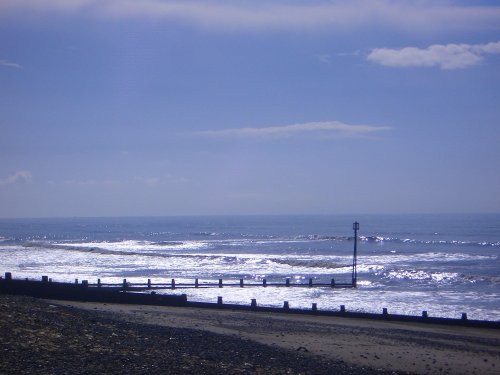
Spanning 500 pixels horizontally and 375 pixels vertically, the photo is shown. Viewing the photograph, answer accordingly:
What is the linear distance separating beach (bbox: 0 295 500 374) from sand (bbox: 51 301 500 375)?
3cm

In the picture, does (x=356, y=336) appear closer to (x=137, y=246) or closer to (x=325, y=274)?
(x=325, y=274)

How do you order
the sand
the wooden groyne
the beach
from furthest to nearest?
the wooden groyne < the sand < the beach

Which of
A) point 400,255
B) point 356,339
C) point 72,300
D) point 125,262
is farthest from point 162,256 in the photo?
point 356,339

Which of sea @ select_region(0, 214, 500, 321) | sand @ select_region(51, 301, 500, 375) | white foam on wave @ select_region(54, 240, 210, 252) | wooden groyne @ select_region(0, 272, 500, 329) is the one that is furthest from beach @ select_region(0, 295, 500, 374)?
white foam on wave @ select_region(54, 240, 210, 252)

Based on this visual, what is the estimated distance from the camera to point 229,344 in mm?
16797

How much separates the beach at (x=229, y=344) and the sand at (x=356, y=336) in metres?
0.03

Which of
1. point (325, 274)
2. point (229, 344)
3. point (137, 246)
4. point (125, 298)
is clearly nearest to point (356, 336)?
point (229, 344)

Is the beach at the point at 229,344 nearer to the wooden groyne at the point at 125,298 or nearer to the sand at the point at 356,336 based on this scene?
the sand at the point at 356,336

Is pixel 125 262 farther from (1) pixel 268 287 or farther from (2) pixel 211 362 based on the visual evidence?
(2) pixel 211 362

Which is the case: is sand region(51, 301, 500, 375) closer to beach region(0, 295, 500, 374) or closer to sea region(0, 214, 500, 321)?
beach region(0, 295, 500, 374)

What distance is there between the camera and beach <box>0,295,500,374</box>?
12.3 meters

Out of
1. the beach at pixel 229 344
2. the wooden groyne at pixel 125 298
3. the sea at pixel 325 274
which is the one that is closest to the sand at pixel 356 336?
the beach at pixel 229 344

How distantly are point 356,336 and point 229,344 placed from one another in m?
6.64

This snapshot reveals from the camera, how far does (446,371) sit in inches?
649
